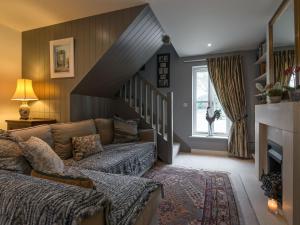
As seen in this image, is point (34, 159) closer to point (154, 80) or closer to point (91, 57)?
point (91, 57)

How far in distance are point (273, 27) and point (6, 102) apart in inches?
169

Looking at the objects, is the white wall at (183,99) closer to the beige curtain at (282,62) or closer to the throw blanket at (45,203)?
the beige curtain at (282,62)

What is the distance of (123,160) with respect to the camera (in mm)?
2334

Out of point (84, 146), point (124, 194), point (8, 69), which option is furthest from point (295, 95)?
point (8, 69)

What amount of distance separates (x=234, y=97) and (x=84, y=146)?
3.23 m

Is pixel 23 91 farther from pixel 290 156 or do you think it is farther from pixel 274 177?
pixel 274 177

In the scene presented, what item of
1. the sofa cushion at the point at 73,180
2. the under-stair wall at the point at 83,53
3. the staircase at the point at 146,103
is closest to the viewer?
the sofa cushion at the point at 73,180

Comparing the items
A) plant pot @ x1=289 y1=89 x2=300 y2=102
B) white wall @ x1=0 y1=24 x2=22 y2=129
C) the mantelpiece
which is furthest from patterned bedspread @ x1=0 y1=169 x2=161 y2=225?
white wall @ x1=0 y1=24 x2=22 y2=129

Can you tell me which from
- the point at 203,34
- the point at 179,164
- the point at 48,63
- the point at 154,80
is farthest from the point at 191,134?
the point at 48,63

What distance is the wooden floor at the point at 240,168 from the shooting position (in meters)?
1.83

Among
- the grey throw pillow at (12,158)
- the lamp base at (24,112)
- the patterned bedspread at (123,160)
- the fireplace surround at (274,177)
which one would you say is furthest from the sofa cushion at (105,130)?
the fireplace surround at (274,177)

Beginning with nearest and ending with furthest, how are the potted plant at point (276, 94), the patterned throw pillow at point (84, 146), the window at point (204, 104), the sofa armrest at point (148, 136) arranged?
the potted plant at point (276, 94)
the patterned throw pillow at point (84, 146)
the sofa armrest at point (148, 136)
the window at point (204, 104)

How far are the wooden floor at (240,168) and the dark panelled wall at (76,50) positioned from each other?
2311 mm

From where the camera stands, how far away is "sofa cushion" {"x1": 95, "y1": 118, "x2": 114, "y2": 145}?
3.10 meters
